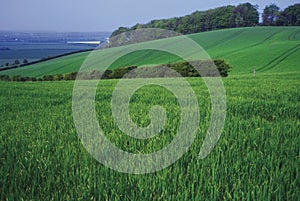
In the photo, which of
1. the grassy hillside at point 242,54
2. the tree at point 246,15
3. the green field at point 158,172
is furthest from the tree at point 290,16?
the green field at point 158,172

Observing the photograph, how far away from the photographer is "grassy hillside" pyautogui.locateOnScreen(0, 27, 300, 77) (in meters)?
50.7

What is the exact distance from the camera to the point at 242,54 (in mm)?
59969

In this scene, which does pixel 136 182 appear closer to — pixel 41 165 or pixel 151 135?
pixel 41 165

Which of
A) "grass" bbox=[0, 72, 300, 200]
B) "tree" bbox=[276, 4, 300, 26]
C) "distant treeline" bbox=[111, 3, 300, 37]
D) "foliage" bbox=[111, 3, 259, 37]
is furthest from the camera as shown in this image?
"foliage" bbox=[111, 3, 259, 37]

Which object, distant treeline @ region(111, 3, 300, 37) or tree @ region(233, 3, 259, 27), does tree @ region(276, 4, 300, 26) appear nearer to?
distant treeline @ region(111, 3, 300, 37)

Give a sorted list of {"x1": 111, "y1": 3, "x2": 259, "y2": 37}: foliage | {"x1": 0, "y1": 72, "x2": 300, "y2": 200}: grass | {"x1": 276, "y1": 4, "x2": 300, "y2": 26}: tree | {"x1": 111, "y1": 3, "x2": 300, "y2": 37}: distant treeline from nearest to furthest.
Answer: {"x1": 0, "y1": 72, "x2": 300, "y2": 200}: grass < {"x1": 276, "y1": 4, "x2": 300, "y2": 26}: tree < {"x1": 111, "y1": 3, "x2": 300, "y2": 37}: distant treeline < {"x1": 111, "y1": 3, "x2": 259, "y2": 37}: foliage

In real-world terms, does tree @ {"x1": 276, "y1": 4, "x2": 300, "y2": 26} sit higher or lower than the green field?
higher

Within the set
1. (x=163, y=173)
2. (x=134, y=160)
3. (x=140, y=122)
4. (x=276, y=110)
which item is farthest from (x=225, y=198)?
(x=276, y=110)

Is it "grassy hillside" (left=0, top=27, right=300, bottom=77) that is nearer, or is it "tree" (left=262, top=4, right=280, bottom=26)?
"grassy hillside" (left=0, top=27, right=300, bottom=77)

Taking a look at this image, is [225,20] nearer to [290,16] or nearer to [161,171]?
[290,16]

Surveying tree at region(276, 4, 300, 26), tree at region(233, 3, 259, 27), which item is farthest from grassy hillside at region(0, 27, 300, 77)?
tree at region(233, 3, 259, 27)

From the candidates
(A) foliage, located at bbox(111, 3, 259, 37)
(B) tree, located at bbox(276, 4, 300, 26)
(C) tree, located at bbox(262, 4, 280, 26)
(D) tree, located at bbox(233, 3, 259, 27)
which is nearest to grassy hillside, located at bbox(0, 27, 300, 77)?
(B) tree, located at bbox(276, 4, 300, 26)

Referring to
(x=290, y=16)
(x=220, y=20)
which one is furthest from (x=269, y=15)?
(x=220, y=20)

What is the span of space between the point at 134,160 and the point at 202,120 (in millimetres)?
2085
